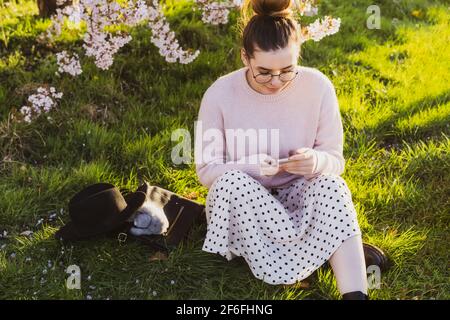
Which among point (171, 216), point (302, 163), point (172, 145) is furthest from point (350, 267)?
point (172, 145)

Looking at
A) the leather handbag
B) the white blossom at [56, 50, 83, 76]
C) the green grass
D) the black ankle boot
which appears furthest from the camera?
the white blossom at [56, 50, 83, 76]

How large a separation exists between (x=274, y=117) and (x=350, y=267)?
862 millimetres

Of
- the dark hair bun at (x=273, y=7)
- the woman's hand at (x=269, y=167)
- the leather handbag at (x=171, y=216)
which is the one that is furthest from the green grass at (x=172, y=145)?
the dark hair bun at (x=273, y=7)

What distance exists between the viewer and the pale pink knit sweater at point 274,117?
3158mm

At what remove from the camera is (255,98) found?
317 centimetres

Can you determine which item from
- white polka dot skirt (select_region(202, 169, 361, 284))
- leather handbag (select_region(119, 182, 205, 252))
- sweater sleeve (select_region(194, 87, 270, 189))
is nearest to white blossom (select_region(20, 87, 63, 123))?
leather handbag (select_region(119, 182, 205, 252))

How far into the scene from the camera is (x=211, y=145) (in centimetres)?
315

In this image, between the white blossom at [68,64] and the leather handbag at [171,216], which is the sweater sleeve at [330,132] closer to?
the leather handbag at [171,216]

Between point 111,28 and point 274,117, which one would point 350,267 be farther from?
point 111,28

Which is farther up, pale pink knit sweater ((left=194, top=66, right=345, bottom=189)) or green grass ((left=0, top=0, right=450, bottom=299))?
pale pink knit sweater ((left=194, top=66, right=345, bottom=189))

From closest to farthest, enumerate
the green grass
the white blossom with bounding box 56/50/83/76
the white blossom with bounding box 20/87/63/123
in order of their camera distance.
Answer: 1. the green grass
2. the white blossom with bounding box 20/87/63/123
3. the white blossom with bounding box 56/50/83/76

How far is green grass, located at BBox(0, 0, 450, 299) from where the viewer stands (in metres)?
3.10

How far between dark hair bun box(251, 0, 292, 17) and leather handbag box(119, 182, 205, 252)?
1.15 m

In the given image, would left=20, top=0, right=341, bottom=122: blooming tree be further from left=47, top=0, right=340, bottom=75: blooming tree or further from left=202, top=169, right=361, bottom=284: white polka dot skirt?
left=202, top=169, right=361, bottom=284: white polka dot skirt
